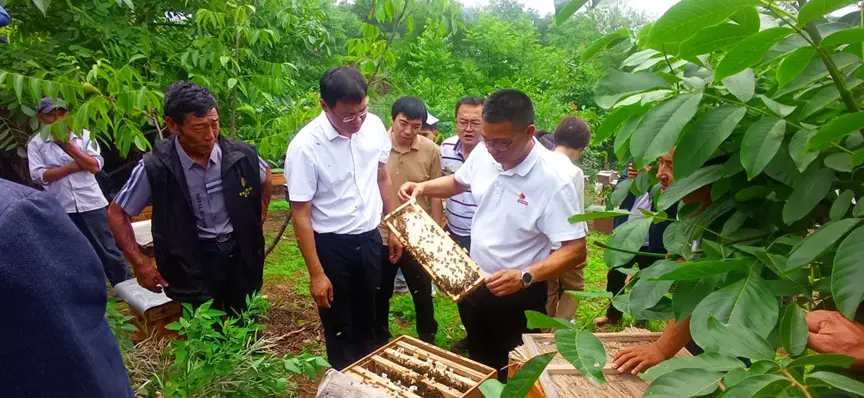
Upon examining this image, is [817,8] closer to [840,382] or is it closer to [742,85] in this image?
[742,85]

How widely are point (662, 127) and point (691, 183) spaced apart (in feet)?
0.91

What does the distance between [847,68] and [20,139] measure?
5.58 meters

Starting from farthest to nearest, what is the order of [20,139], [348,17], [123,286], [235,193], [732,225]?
Answer: 1. [348,17]
2. [20,139]
3. [123,286]
4. [235,193]
5. [732,225]

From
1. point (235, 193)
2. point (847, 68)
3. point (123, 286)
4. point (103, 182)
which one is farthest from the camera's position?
point (103, 182)

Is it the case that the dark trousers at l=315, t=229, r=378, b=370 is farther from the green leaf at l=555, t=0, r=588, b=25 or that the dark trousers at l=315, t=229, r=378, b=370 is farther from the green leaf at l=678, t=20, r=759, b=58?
the green leaf at l=678, t=20, r=759, b=58

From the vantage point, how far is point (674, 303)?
1020 mm

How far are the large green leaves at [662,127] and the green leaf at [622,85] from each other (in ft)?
0.23

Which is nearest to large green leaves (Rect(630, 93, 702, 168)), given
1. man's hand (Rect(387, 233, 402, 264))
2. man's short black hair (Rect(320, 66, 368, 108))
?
man's short black hair (Rect(320, 66, 368, 108))

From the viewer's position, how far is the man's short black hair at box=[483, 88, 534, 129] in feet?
8.85

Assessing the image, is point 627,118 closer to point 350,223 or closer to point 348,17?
point 350,223

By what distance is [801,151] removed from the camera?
0.89m

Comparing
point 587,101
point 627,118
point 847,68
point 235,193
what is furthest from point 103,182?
point 587,101

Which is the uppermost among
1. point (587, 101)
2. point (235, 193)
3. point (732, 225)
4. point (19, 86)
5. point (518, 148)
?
point (19, 86)

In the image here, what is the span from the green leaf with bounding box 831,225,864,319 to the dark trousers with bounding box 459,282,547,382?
2.13 metres
